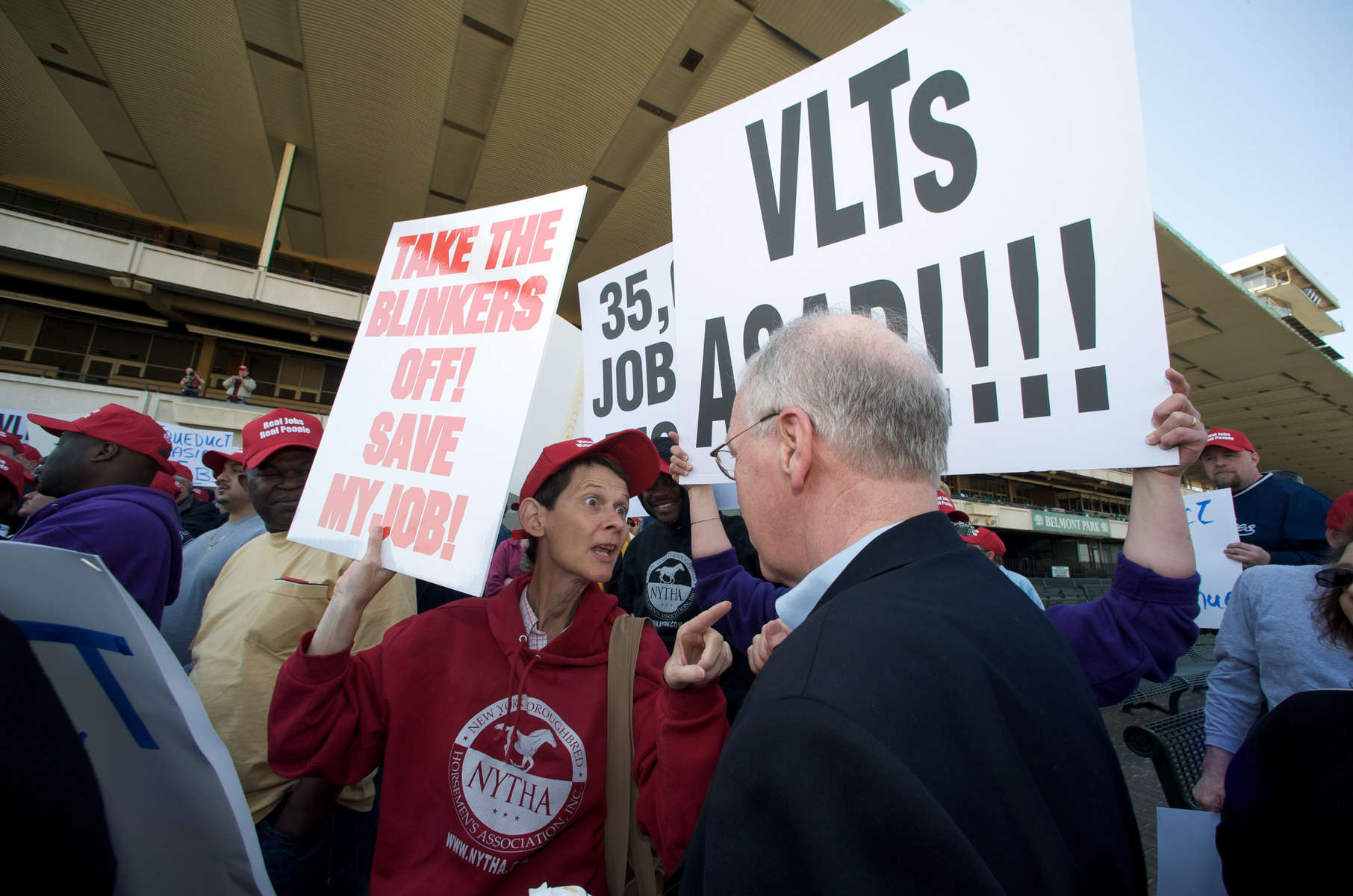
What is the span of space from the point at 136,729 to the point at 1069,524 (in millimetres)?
32418

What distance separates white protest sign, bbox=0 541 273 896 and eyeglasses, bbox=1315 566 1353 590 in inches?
101

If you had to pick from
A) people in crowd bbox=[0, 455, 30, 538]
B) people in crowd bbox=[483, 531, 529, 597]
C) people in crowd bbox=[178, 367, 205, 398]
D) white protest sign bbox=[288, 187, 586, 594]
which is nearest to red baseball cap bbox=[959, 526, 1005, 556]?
people in crowd bbox=[483, 531, 529, 597]

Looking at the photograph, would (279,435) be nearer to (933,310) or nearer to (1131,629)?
(933,310)

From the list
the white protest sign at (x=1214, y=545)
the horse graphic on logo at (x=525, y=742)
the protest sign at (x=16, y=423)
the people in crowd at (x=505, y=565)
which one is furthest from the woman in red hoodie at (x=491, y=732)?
the protest sign at (x=16, y=423)

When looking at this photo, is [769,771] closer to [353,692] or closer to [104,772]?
[104,772]

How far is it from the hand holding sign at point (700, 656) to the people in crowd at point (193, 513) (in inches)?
206

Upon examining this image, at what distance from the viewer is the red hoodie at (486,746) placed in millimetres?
1277

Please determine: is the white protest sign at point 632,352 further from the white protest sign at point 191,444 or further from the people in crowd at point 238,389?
the people in crowd at point 238,389

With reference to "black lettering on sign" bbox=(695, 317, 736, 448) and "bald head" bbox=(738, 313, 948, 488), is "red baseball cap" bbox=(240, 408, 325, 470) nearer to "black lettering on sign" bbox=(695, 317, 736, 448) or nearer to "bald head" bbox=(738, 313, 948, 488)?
"black lettering on sign" bbox=(695, 317, 736, 448)

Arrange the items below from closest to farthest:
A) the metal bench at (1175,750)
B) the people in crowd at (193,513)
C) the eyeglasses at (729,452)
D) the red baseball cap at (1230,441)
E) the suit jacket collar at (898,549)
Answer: the suit jacket collar at (898,549) < the eyeglasses at (729,452) < the metal bench at (1175,750) < the red baseball cap at (1230,441) < the people in crowd at (193,513)

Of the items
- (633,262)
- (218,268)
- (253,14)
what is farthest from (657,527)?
(218,268)

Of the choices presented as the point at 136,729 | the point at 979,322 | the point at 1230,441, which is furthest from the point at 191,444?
the point at 1230,441

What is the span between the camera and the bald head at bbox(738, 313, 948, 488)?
0.88 meters

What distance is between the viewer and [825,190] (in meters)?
1.74
